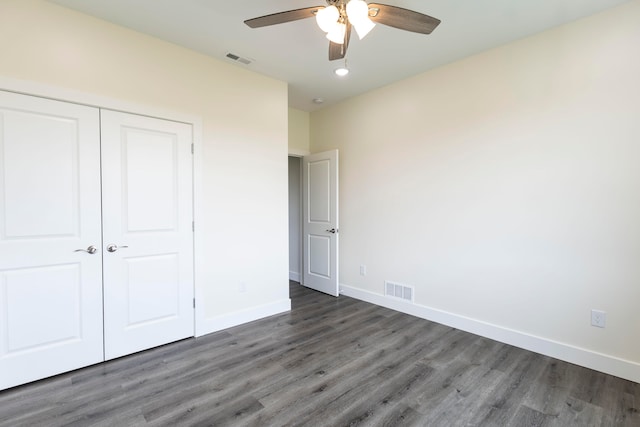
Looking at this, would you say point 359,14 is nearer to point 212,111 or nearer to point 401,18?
point 401,18

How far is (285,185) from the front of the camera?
379 centimetres

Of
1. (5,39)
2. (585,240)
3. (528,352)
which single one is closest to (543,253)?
(585,240)

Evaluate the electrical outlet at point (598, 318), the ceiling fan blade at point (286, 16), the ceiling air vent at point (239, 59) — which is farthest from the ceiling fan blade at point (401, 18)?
the electrical outlet at point (598, 318)

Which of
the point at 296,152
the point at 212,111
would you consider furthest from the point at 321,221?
the point at 212,111

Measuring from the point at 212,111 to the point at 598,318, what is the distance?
389 centimetres

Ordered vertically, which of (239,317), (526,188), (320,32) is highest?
(320,32)

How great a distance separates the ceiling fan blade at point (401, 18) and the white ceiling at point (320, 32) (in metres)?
0.49

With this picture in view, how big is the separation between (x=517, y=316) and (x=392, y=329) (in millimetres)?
1172

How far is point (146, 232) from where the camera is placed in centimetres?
275

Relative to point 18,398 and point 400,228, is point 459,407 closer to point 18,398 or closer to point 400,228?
point 400,228

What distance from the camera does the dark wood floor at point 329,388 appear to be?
6.20 feet

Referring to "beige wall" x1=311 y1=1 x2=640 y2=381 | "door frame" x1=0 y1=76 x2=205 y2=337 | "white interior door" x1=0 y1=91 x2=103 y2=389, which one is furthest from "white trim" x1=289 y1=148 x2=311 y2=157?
"white interior door" x1=0 y1=91 x2=103 y2=389

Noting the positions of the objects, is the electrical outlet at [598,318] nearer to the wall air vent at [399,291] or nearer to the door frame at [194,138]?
the wall air vent at [399,291]

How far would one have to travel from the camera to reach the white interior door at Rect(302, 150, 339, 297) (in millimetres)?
4316
